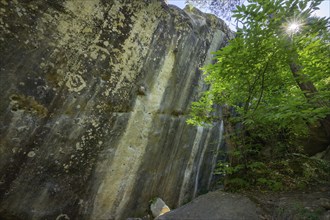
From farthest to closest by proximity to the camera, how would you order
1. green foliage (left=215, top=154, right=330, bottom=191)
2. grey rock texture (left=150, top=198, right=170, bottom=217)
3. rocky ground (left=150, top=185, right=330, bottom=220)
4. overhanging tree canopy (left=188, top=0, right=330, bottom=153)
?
grey rock texture (left=150, top=198, right=170, bottom=217) < green foliage (left=215, top=154, right=330, bottom=191) < rocky ground (left=150, top=185, right=330, bottom=220) < overhanging tree canopy (left=188, top=0, right=330, bottom=153)

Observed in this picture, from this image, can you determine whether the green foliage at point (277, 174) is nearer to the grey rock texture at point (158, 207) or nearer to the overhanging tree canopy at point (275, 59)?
the overhanging tree canopy at point (275, 59)

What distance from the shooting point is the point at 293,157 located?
8.54 meters

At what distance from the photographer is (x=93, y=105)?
698 centimetres

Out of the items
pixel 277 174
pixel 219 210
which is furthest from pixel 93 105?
pixel 277 174

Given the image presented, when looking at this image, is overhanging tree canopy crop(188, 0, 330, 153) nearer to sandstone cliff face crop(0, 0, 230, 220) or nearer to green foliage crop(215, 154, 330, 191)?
green foliage crop(215, 154, 330, 191)

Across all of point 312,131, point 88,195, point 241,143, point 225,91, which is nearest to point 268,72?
point 225,91

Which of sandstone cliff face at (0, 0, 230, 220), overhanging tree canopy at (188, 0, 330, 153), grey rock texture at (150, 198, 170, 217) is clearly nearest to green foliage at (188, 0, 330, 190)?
overhanging tree canopy at (188, 0, 330, 153)

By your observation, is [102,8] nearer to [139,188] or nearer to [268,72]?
[268,72]

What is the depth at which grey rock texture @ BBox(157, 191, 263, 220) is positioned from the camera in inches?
173

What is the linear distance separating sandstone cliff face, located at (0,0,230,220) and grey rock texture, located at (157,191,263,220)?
7.68ft

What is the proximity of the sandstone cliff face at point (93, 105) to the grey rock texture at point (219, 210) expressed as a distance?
92.2 inches

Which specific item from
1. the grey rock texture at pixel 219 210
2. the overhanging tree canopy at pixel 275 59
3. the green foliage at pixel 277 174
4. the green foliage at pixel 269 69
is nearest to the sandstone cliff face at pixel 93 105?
the green foliage at pixel 277 174

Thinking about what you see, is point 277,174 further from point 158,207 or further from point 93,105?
point 93,105

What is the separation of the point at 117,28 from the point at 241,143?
5.57 meters
